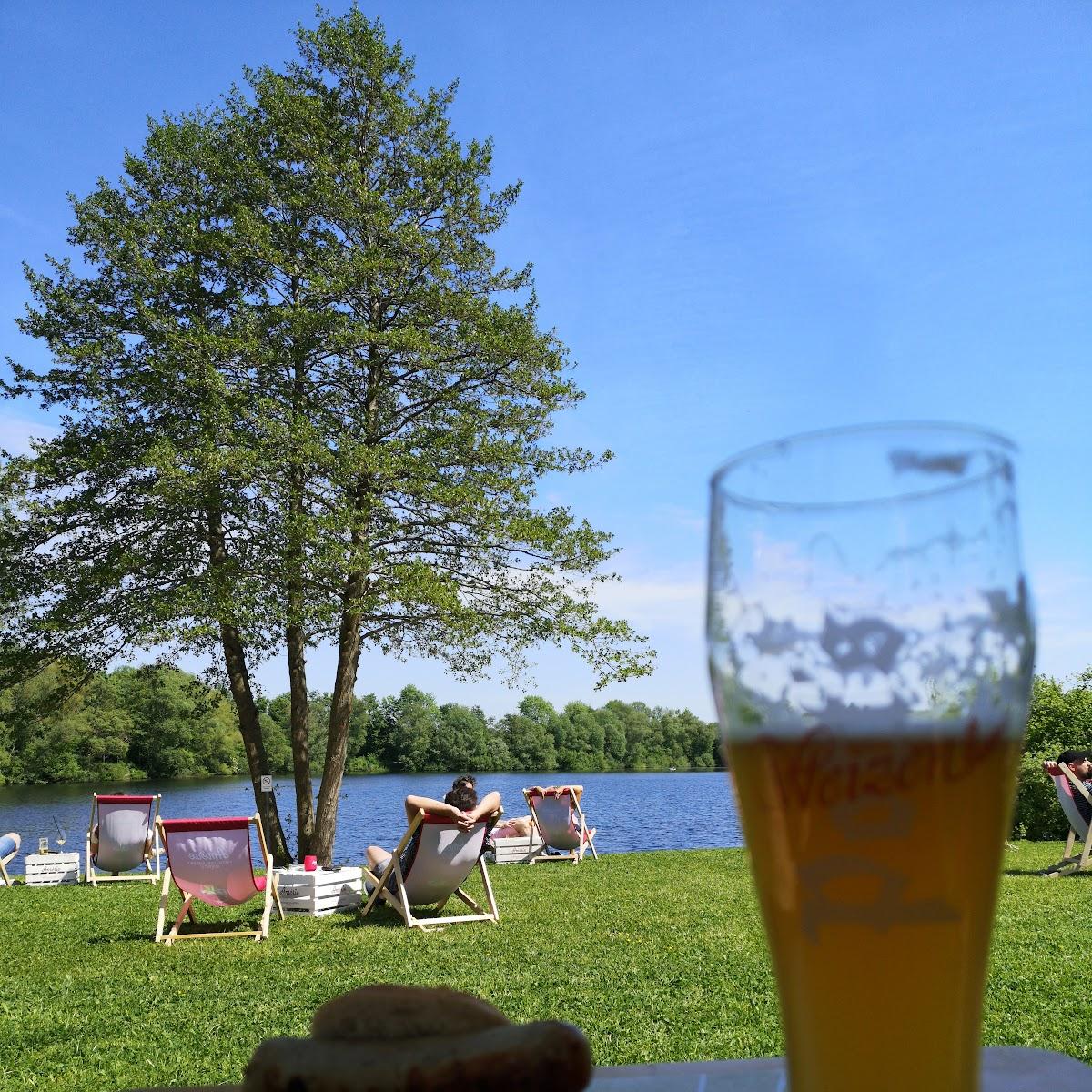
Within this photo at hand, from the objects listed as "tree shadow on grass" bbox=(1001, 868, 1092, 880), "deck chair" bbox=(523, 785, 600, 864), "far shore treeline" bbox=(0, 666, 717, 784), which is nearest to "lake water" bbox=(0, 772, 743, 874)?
"far shore treeline" bbox=(0, 666, 717, 784)

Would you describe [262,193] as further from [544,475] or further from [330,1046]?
[330,1046]

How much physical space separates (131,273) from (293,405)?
3.72 meters

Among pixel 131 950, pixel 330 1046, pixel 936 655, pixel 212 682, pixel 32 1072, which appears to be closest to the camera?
pixel 936 655

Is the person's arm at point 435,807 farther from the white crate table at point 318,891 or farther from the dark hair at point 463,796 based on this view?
the white crate table at point 318,891

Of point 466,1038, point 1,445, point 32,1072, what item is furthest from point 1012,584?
point 1,445

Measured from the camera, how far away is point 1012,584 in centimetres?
63

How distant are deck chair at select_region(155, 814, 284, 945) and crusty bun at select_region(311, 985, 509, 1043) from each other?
7653 mm

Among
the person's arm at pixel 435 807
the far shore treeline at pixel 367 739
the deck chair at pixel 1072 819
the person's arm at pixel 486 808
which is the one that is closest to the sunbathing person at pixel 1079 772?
the deck chair at pixel 1072 819

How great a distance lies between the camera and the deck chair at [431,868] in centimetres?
843

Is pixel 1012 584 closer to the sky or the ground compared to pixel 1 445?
closer to the ground

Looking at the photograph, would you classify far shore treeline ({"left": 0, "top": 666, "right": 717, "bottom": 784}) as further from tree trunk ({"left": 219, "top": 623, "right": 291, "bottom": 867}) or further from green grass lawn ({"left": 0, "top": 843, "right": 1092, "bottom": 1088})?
green grass lawn ({"left": 0, "top": 843, "right": 1092, "bottom": 1088})

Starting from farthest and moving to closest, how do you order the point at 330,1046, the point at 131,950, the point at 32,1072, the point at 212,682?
the point at 212,682, the point at 131,950, the point at 32,1072, the point at 330,1046

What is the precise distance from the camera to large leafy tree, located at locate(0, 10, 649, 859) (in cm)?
1440

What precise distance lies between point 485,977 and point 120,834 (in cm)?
896
